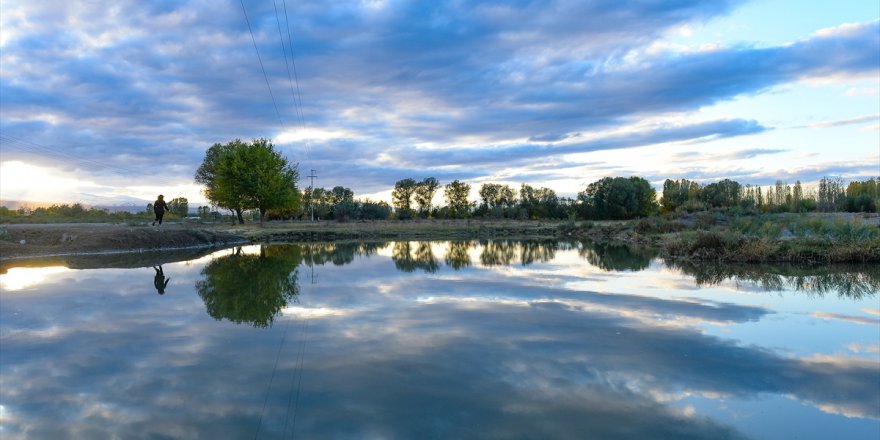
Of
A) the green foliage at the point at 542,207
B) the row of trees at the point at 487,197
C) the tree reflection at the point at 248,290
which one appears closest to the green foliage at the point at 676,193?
the row of trees at the point at 487,197

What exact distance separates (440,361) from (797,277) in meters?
12.3

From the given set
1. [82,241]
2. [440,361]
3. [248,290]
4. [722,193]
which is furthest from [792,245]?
[722,193]

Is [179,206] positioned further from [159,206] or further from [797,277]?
[797,277]

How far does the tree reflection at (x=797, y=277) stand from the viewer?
1247cm

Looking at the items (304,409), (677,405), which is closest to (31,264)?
(304,409)

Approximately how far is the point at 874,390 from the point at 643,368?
7.32ft

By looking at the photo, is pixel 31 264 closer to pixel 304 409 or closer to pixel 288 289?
pixel 288 289

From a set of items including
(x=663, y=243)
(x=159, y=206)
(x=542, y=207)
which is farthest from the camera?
(x=542, y=207)

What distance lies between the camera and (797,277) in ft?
47.5

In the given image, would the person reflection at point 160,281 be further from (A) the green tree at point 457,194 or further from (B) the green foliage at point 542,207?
(A) the green tree at point 457,194

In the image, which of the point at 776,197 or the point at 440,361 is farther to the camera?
the point at 776,197

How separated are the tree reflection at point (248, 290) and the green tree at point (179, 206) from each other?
217 feet

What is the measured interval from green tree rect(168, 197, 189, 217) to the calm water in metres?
72.6

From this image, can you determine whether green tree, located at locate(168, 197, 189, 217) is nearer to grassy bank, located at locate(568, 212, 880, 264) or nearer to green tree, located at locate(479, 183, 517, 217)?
green tree, located at locate(479, 183, 517, 217)
